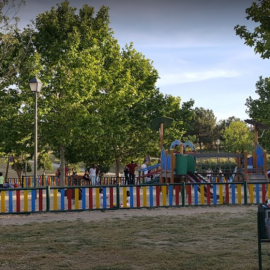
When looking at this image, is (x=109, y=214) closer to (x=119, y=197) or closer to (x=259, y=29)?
(x=119, y=197)

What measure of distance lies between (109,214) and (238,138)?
75449 millimetres

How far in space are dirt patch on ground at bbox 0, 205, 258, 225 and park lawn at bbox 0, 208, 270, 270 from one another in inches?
35.3

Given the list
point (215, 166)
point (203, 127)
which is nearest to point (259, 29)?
point (215, 166)

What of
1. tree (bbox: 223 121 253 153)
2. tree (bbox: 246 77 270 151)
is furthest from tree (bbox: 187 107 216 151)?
tree (bbox: 246 77 270 151)

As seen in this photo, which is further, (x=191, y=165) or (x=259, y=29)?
(x=191, y=165)

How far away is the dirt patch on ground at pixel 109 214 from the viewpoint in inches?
564

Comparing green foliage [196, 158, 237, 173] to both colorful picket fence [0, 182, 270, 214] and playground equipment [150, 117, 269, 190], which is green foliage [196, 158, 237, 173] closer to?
playground equipment [150, 117, 269, 190]

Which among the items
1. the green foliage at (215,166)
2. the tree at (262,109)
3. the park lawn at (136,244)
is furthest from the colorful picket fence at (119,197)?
the tree at (262,109)

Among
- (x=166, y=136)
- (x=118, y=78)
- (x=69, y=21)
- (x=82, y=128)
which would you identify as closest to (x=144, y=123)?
(x=166, y=136)

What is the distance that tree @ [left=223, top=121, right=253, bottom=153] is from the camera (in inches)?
3285

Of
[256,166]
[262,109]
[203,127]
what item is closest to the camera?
[256,166]

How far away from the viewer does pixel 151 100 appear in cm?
4300

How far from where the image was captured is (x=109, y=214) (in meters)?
15.4

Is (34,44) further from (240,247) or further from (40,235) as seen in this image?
(240,247)
